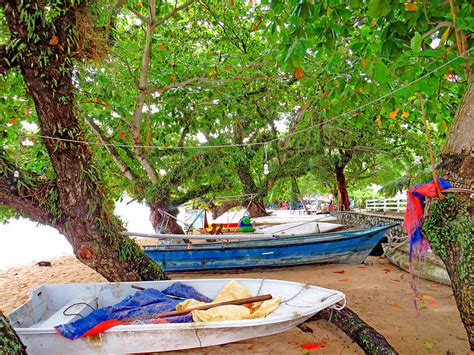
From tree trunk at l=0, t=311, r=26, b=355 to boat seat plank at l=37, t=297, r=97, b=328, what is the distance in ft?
3.66

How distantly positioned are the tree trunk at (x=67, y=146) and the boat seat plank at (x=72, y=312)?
0.45m

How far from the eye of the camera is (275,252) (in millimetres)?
7621

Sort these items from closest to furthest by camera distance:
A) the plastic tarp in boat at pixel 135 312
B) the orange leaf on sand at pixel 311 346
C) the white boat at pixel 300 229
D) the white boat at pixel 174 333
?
the white boat at pixel 174 333
the plastic tarp in boat at pixel 135 312
the orange leaf on sand at pixel 311 346
the white boat at pixel 300 229

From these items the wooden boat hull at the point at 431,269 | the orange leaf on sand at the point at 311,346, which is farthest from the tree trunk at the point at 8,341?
the wooden boat hull at the point at 431,269

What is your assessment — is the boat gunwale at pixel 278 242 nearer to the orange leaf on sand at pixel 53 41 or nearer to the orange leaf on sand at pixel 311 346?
the orange leaf on sand at pixel 311 346

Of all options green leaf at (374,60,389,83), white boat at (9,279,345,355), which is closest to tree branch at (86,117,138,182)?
white boat at (9,279,345,355)

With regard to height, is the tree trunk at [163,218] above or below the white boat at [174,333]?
above

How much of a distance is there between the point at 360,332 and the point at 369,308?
1.72m

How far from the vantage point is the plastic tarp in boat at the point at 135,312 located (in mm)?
3156

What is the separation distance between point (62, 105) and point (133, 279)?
2.57m

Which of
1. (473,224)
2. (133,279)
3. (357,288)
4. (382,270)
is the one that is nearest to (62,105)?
(133,279)

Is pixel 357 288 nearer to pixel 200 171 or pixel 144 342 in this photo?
pixel 144 342

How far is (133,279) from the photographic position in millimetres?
4723

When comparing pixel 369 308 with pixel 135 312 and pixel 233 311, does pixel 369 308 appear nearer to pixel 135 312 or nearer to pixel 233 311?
pixel 233 311
